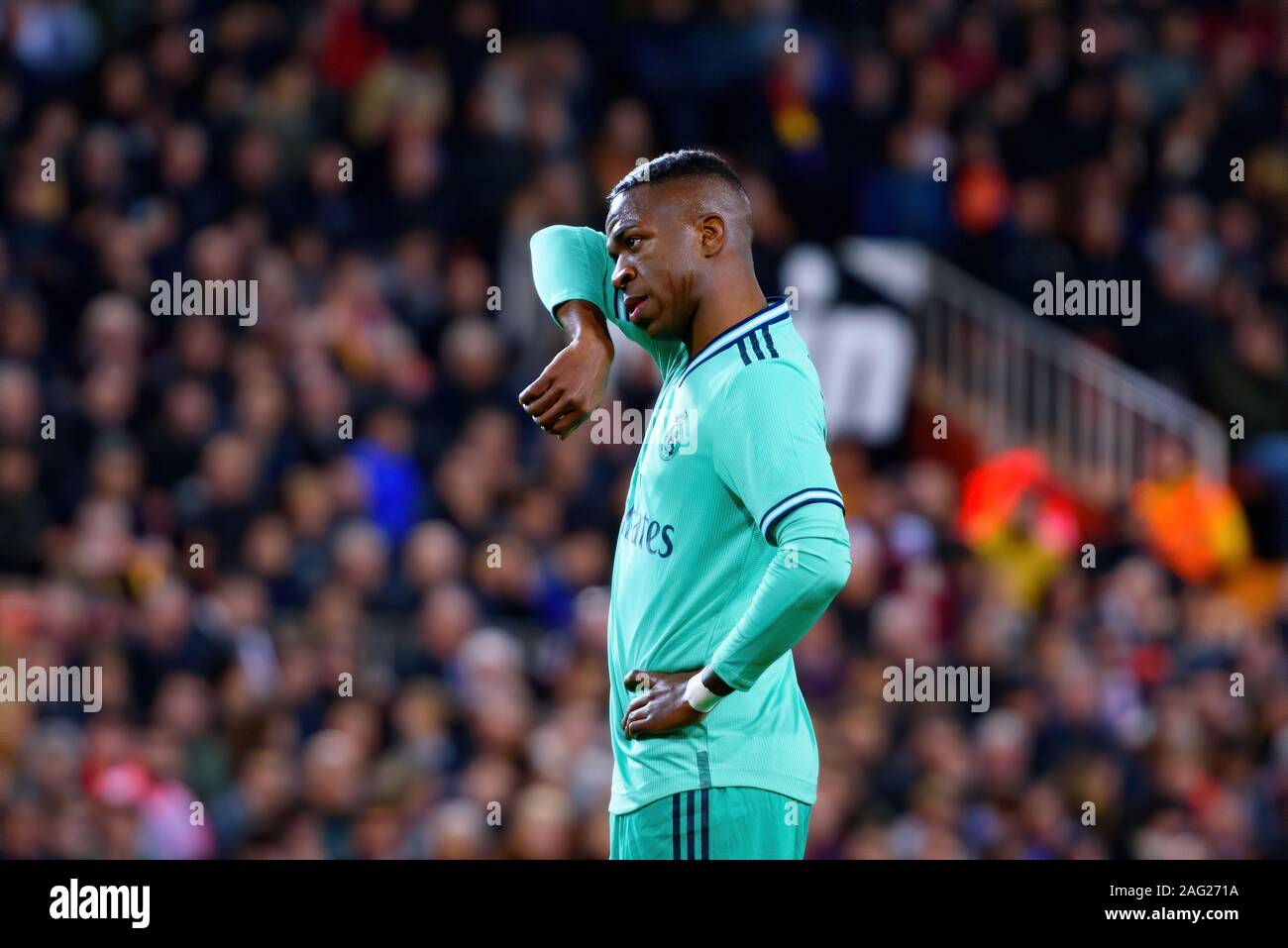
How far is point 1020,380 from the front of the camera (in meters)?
10.9

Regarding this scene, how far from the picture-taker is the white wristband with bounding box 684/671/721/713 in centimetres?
335

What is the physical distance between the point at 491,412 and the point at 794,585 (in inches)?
244

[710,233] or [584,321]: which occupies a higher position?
[710,233]

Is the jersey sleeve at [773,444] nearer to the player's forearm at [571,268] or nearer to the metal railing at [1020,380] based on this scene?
the player's forearm at [571,268]

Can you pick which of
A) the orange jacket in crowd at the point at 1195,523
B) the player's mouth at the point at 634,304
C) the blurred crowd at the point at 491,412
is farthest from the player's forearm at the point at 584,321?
the orange jacket in crowd at the point at 1195,523

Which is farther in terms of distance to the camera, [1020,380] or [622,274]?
[1020,380]

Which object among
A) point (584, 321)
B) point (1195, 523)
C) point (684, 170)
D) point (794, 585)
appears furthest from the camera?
point (1195, 523)

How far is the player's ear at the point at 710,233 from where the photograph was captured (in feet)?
11.6

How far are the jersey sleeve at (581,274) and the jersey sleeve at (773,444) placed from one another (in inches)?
17.1

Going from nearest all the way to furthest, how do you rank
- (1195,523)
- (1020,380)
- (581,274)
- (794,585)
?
(794,585)
(581,274)
(1195,523)
(1020,380)

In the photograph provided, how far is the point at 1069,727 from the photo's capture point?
8.62 metres

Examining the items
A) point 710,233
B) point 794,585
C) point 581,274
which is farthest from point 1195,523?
point 794,585

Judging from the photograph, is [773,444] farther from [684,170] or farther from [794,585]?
[684,170]
